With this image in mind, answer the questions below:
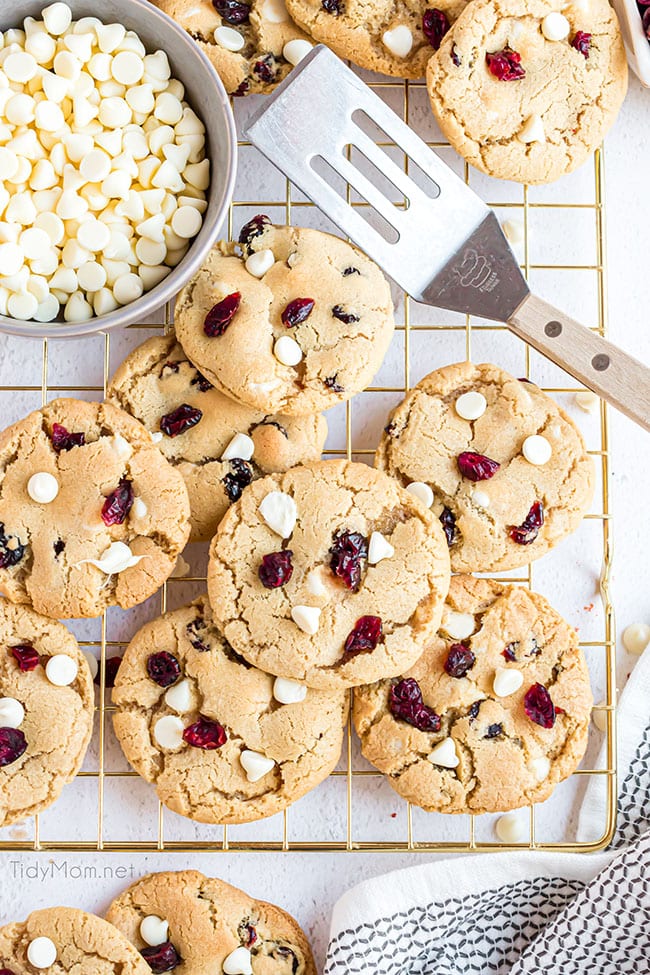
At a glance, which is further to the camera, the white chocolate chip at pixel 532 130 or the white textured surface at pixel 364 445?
the white textured surface at pixel 364 445

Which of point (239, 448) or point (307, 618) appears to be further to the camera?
point (239, 448)

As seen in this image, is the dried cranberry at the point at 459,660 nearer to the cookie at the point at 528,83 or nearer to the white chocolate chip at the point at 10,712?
the white chocolate chip at the point at 10,712

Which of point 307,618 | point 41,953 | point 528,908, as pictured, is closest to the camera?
point 307,618

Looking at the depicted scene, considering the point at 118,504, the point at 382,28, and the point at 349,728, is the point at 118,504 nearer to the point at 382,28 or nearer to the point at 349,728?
the point at 349,728

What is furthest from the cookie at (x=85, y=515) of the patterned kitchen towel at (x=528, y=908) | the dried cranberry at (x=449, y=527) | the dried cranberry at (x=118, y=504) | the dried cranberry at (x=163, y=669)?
the patterned kitchen towel at (x=528, y=908)

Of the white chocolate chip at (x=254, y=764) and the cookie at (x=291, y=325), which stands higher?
the cookie at (x=291, y=325)

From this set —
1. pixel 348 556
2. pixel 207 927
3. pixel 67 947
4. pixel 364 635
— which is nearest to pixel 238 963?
pixel 207 927

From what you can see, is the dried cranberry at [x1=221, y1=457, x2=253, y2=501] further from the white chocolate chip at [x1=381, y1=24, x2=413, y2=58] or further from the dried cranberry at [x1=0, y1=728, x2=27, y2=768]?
the white chocolate chip at [x1=381, y1=24, x2=413, y2=58]
